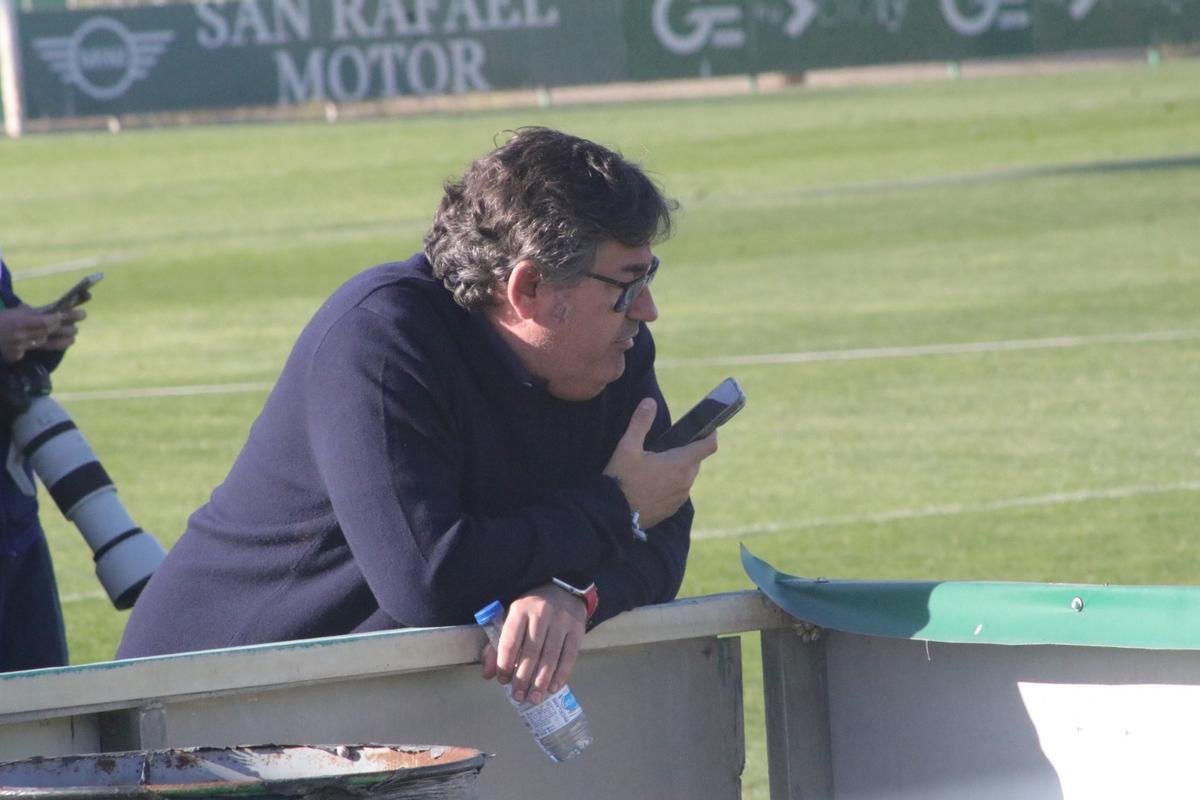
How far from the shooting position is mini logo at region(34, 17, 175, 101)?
120 ft

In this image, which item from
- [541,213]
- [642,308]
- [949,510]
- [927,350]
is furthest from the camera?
[927,350]

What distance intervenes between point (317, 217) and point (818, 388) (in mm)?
12563

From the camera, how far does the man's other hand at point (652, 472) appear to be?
3.39m

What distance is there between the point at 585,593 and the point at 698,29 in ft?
107

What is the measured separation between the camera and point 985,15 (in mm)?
35375

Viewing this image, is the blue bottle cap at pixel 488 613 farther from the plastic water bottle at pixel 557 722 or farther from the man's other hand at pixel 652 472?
the man's other hand at pixel 652 472

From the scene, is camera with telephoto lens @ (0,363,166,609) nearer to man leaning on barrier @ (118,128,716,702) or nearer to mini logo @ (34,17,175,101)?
man leaning on barrier @ (118,128,716,702)

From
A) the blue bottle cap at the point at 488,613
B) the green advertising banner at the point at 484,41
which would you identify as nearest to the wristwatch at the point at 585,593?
the blue bottle cap at the point at 488,613

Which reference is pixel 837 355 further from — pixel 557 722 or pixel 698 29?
pixel 698 29

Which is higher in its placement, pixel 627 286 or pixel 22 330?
pixel 627 286

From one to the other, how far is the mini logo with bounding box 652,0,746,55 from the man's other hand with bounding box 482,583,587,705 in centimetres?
3238

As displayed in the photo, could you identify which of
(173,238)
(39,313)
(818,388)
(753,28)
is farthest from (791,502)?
(753,28)

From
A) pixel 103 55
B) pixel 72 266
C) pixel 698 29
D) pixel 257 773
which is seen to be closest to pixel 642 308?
pixel 257 773

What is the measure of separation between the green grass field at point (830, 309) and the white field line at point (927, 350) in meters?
0.04
